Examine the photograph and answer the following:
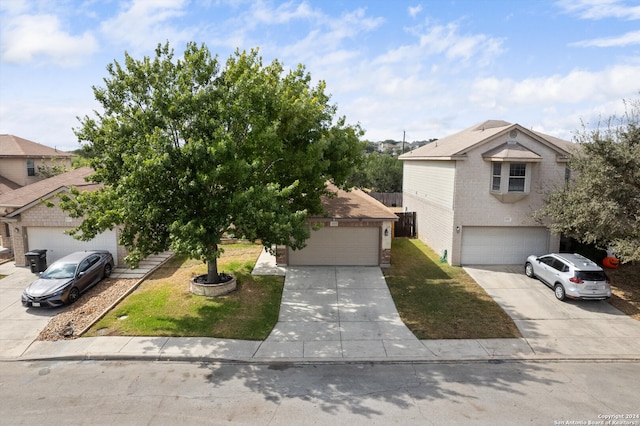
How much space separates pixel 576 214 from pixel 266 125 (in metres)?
12.8

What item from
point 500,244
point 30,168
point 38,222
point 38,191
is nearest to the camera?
point 38,222

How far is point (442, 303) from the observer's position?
15.2 m

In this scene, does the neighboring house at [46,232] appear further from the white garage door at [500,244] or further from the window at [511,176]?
the window at [511,176]

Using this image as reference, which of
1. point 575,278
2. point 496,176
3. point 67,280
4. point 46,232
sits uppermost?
point 496,176

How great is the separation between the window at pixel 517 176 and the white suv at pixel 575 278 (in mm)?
3705

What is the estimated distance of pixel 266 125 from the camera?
1348cm

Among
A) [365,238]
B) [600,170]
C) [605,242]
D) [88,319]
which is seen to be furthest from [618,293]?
[88,319]

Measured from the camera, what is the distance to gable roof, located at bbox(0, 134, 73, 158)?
27.9 meters

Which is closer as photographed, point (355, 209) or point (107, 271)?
point (107, 271)

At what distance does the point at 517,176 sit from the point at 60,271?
65.9 ft

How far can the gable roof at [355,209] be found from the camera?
1897cm

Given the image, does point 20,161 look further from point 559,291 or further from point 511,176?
point 559,291

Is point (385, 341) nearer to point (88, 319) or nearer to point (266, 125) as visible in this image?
point (266, 125)

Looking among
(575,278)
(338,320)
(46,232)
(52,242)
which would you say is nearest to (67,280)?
(52,242)
